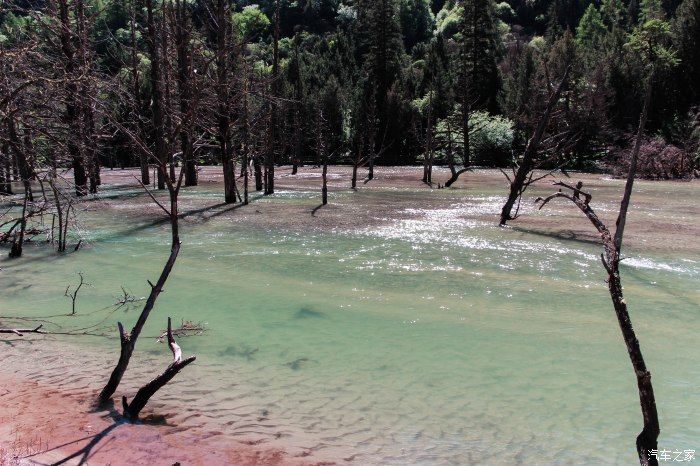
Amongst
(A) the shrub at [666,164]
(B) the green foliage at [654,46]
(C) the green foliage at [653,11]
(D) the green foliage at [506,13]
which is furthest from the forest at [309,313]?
(D) the green foliage at [506,13]

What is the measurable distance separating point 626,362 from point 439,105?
5857 centimetres

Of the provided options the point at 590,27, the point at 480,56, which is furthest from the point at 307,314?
the point at 590,27

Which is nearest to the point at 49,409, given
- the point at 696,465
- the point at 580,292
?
the point at 696,465

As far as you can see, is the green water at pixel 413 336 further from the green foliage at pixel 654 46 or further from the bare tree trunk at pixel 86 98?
the green foliage at pixel 654 46

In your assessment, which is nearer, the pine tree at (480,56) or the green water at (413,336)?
the green water at (413,336)

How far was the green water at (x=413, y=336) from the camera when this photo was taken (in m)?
6.48

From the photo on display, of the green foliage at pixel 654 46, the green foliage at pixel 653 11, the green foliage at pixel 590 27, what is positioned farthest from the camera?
the green foliage at pixel 590 27

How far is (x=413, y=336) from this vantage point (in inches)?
379

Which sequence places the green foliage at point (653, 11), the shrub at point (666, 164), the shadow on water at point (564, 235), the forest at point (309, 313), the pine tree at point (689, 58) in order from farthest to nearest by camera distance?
the green foliage at point (653, 11)
the pine tree at point (689, 58)
the shrub at point (666, 164)
the shadow on water at point (564, 235)
the forest at point (309, 313)

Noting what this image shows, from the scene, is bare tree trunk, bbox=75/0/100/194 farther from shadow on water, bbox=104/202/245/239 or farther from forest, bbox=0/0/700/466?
shadow on water, bbox=104/202/245/239

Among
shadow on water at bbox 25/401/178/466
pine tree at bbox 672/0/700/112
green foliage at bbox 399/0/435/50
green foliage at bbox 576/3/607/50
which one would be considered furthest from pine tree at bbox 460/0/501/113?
shadow on water at bbox 25/401/178/466

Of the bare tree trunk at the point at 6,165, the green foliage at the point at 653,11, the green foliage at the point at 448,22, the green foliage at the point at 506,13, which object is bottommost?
the bare tree trunk at the point at 6,165

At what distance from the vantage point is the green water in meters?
6.48

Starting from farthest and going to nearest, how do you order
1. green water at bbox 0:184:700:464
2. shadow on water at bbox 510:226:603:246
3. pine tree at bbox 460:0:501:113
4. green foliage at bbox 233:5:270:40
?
pine tree at bbox 460:0:501:113 < green foliage at bbox 233:5:270:40 < shadow on water at bbox 510:226:603:246 < green water at bbox 0:184:700:464
